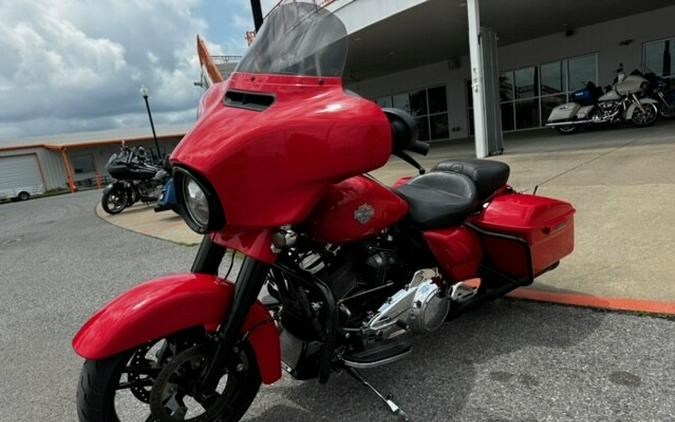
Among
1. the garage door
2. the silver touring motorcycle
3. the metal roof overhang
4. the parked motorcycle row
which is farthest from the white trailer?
the parked motorcycle row

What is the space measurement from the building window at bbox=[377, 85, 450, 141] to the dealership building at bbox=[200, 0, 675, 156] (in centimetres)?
5

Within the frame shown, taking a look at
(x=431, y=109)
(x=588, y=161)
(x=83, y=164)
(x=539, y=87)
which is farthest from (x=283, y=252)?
(x=83, y=164)

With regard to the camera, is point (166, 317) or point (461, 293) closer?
point (166, 317)

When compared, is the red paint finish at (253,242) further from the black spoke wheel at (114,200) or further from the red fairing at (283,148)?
the black spoke wheel at (114,200)

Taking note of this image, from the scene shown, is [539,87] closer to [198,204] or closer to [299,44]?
[299,44]

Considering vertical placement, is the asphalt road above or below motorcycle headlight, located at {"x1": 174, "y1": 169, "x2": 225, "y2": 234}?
below

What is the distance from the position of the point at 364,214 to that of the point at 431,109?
20214 millimetres

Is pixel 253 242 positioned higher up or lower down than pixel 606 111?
higher up

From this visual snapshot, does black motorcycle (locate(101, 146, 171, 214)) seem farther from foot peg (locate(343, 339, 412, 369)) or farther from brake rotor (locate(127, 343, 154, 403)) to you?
foot peg (locate(343, 339, 412, 369))

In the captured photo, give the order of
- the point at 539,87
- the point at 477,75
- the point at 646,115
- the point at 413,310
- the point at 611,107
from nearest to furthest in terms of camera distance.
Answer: the point at 413,310
the point at 477,75
the point at 646,115
the point at 611,107
the point at 539,87

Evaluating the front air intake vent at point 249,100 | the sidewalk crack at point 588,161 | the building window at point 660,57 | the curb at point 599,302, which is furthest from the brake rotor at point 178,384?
the building window at point 660,57

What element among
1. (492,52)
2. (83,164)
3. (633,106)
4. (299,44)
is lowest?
(83,164)

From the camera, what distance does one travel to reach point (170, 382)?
1966 mm

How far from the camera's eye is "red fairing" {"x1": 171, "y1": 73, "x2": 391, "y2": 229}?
1.73 meters
